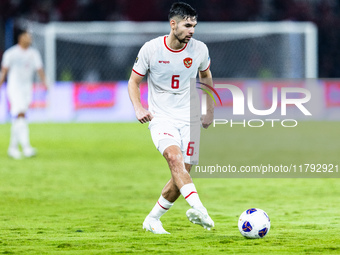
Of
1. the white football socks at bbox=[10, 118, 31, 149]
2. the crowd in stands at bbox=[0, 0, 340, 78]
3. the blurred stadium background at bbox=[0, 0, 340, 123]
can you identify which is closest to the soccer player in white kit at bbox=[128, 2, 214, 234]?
the white football socks at bbox=[10, 118, 31, 149]

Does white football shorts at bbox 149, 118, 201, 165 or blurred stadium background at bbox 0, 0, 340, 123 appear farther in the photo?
blurred stadium background at bbox 0, 0, 340, 123

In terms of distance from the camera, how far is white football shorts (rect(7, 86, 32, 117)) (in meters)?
17.0

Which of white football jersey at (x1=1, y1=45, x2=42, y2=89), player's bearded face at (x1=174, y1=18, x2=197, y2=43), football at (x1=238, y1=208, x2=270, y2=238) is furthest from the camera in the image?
white football jersey at (x1=1, y1=45, x2=42, y2=89)

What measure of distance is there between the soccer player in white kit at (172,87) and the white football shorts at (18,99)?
9.46 meters

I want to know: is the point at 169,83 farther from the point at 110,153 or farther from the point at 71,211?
the point at 110,153

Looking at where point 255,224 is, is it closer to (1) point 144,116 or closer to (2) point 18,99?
(1) point 144,116

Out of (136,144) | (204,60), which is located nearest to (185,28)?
(204,60)

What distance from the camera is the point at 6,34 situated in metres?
38.8

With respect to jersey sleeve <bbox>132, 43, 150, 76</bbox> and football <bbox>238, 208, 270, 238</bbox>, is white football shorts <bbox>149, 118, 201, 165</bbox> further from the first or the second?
football <bbox>238, 208, 270, 238</bbox>

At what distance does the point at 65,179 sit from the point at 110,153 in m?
4.80

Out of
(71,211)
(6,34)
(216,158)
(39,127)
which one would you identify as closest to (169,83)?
(71,211)

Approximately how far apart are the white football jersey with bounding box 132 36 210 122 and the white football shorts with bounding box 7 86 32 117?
31.1 ft

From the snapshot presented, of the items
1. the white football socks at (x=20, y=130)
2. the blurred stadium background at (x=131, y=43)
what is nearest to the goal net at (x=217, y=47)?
the blurred stadium background at (x=131, y=43)

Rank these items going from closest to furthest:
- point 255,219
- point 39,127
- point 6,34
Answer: point 255,219, point 39,127, point 6,34
